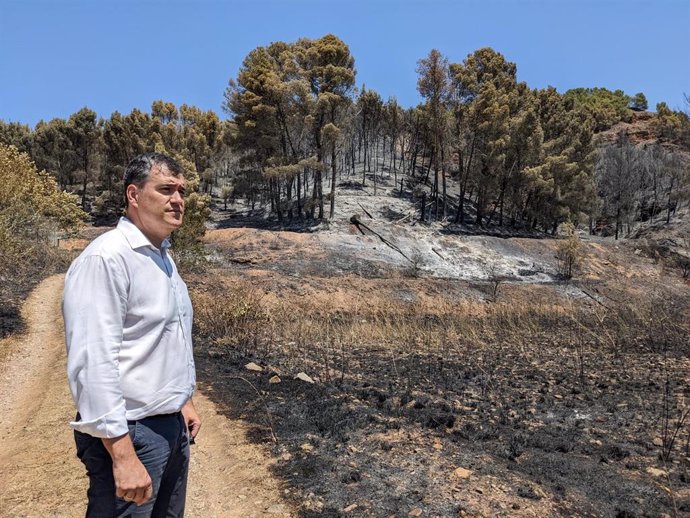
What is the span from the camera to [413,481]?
4066 mm

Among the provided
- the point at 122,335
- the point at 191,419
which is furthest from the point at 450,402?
the point at 122,335

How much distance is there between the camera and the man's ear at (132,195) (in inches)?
81.4

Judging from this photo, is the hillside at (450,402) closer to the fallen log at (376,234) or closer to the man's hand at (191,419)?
the man's hand at (191,419)

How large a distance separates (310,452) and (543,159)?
130 ft

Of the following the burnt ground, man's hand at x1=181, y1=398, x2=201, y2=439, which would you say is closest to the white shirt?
man's hand at x1=181, y1=398, x2=201, y2=439

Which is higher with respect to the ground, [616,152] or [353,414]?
[616,152]

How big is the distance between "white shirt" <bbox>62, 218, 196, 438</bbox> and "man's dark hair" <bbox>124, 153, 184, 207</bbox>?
195 mm

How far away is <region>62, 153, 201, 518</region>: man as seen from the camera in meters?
1.74

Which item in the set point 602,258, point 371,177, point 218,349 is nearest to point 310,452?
point 218,349

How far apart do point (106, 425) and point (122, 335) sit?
0.32 m

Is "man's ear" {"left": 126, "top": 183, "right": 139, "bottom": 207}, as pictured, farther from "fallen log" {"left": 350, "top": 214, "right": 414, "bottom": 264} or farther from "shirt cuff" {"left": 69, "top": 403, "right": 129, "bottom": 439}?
"fallen log" {"left": 350, "top": 214, "right": 414, "bottom": 264}

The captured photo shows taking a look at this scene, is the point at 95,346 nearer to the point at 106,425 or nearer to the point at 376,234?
the point at 106,425

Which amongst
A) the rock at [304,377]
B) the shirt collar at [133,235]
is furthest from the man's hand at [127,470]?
the rock at [304,377]

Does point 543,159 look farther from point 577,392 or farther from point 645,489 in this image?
point 645,489
